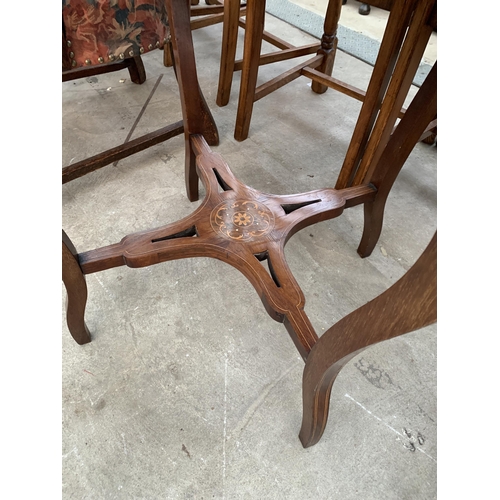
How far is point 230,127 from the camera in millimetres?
1661

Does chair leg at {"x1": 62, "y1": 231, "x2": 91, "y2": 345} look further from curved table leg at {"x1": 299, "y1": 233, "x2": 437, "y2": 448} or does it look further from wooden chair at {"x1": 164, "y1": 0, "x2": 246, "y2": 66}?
wooden chair at {"x1": 164, "y1": 0, "x2": 246, "y2": 66}

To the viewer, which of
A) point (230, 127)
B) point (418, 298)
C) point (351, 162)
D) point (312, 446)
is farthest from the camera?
point (230, 127)

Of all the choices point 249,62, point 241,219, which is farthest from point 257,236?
point 249,62

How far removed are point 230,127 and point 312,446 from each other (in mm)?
1266

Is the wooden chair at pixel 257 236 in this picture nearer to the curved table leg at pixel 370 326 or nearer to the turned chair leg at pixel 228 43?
the curved table leg at pixel 370 326

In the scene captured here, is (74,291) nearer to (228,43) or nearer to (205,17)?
(228,43)

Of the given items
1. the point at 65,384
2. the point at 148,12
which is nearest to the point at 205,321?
the point at 65,384

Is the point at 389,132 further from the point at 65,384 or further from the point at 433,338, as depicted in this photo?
the point at 65,384

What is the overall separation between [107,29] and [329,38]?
41.4 inches

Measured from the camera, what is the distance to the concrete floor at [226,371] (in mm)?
787

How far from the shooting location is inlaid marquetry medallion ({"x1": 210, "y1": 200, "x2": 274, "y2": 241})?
2.95 ft

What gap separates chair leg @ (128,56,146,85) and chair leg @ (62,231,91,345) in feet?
4.02

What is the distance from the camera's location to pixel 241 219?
3.06ft

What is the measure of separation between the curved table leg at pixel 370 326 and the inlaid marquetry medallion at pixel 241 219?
13.1 inches
